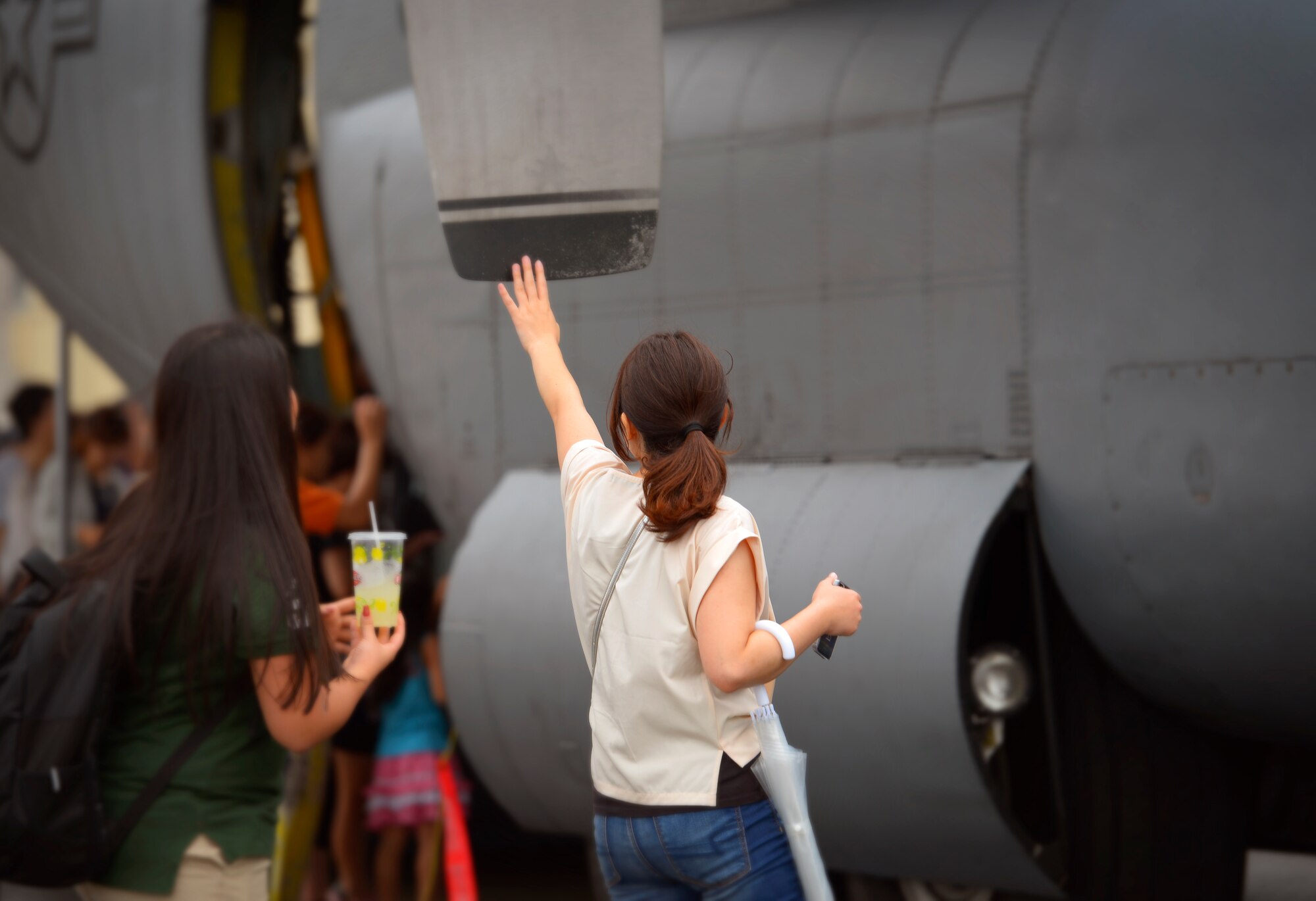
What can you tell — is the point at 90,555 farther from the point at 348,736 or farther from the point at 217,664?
the point at 348,736

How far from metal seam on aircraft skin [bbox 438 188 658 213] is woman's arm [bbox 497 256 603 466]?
0.47ft

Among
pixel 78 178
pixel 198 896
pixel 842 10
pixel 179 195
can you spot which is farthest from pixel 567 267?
pixel 78 178

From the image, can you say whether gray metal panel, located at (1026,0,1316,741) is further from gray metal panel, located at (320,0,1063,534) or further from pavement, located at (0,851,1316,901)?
pavement, located at (0,851,1316,901)

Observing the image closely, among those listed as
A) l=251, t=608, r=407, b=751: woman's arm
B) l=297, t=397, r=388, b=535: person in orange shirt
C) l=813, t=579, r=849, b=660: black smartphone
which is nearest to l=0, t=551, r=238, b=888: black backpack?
l=251, t=608, r=407, b=751: woman's arm

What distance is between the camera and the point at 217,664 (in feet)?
8.05

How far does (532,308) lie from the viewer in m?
2.73

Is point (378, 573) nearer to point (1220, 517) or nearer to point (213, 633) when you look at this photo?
point (213, 633)

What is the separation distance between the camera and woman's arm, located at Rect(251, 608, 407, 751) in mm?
2438

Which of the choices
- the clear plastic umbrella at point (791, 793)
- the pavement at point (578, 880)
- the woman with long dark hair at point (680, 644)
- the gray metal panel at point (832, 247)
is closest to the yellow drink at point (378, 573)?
the woman with long dark hair at point (680, 644)

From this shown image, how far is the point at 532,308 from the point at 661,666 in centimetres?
81

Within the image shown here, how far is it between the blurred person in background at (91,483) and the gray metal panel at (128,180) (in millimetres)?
1658

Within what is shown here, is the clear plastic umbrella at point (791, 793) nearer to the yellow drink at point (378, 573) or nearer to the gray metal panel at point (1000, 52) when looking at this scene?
the yellow drink at point (378, 573)

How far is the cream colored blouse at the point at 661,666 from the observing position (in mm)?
2258

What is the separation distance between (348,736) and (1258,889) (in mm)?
3849
